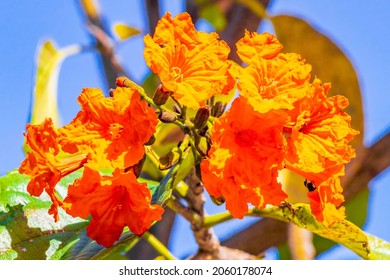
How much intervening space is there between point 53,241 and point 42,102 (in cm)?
62

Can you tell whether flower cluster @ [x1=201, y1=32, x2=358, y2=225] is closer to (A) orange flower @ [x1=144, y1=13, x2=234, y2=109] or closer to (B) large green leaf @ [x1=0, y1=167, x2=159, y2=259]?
(A) orange flower @ [x1=144, y1=13, x2=234, y2=109]

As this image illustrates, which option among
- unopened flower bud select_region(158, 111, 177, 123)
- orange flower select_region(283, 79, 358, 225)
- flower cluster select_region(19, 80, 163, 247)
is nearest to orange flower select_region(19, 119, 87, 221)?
flower cluster select_region(19, 80, 163, 247)

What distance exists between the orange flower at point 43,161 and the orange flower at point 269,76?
0.20m

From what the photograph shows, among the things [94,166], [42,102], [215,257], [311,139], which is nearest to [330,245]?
[215,257]

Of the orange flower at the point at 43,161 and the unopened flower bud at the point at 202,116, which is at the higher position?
the unopened flower bud at the point at 202,116

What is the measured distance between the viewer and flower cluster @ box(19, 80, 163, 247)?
0.68 meters

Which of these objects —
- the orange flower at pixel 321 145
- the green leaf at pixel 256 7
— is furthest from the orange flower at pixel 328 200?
the green leaf at pixel 256 7

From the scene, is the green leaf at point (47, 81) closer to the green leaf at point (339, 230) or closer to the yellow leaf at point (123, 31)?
the yellow leaf at point (123, 31)

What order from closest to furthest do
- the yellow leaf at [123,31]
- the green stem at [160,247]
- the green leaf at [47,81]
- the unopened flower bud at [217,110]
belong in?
the unopened flower bud at [217,110]
the green stem at [160,247]
the green leaf at [47,81]
the yellow leaf at [123,31]

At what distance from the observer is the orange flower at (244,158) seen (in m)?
0.66

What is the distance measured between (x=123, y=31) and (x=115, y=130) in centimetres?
126

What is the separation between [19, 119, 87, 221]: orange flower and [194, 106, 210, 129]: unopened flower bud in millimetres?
149

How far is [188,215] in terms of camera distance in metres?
0.93
